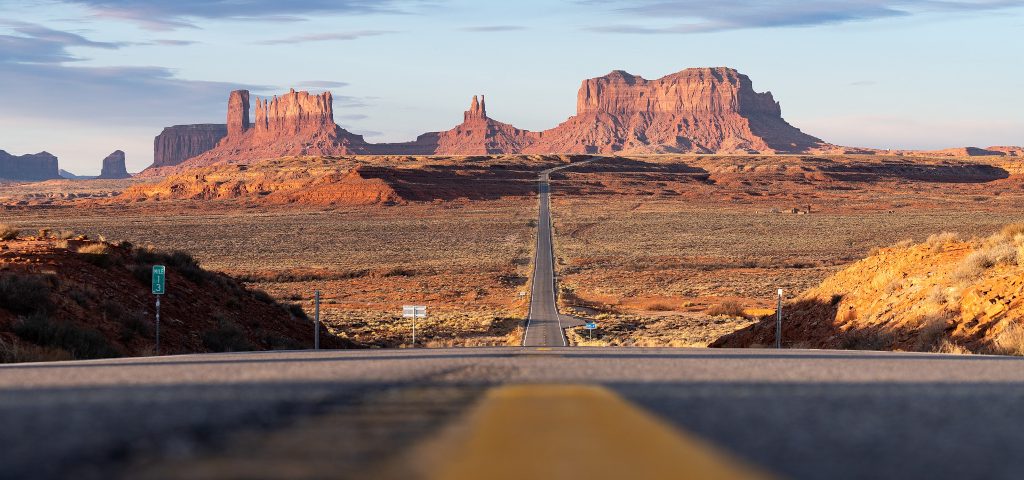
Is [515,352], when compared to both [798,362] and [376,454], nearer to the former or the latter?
[798,362]

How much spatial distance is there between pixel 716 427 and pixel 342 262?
59348 millimetres

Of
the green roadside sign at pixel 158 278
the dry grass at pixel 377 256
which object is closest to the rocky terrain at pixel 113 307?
the green roadside sign at pixel 158 278

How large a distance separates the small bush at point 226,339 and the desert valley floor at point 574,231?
7792 mm

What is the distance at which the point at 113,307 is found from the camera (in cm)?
1641

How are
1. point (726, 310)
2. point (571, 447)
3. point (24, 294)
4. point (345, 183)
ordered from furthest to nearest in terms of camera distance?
1. point (345, 183)
2. point (726, 310)
3. point (24, 294)
4. point (571, 447)

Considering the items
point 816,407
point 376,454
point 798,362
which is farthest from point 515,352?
point 376,454

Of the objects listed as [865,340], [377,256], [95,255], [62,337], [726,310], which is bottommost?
[377,256]

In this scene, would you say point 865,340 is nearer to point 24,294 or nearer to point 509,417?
point 509,417

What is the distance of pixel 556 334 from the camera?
108 ft

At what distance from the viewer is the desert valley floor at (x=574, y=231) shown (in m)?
41.5

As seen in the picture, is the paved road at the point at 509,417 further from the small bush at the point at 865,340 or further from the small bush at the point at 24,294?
the small bush at the point at 865,340

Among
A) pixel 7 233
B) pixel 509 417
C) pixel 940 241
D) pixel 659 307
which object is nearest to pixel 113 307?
pixel 7 233

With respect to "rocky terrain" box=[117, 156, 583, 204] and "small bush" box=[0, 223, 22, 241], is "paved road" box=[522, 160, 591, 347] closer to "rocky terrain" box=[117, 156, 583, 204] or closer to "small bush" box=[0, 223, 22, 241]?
"small bush" box=[0, 223, 22, 241]

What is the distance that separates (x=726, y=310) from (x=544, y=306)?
8.44 meters
